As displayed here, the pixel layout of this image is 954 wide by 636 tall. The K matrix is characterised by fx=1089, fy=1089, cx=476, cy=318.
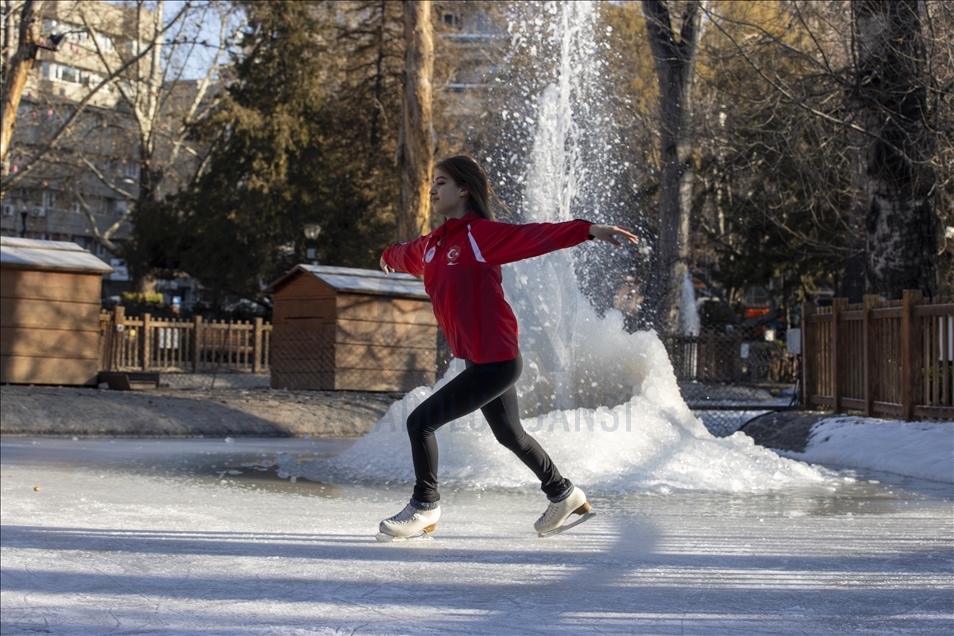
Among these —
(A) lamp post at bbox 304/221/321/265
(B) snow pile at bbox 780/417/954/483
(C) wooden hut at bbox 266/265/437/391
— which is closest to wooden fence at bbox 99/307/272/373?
(A) lamp post at bbox 304/221/321/265

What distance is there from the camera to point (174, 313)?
115ft

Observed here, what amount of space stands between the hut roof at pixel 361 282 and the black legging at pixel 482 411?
1271cm

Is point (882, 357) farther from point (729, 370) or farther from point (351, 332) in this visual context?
point (729, 370)

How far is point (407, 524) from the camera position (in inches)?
201

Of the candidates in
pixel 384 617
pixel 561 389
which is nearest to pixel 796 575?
pixel 384 617

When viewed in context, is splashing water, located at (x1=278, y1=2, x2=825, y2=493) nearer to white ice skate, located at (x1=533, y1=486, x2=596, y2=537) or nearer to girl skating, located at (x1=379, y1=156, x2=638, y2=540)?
white ice skate, located at (x1=533, y1=486, x2=596, y2=537)

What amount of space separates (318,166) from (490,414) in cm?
3309

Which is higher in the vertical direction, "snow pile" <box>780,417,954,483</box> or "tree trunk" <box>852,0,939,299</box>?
"tree trunk" <box>852,0,939,299</box>

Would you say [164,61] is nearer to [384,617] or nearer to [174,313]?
[174,313]

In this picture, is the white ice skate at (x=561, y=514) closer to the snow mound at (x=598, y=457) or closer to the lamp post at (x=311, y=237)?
the snow mound at (x=598, y=457)

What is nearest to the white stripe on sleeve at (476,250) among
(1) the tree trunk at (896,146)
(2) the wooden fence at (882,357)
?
(2) the wooden fence at (882,357)

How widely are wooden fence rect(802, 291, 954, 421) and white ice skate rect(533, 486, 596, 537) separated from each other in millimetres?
6423

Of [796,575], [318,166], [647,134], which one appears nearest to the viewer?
[796,575]

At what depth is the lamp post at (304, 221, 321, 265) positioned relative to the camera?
106 ft
